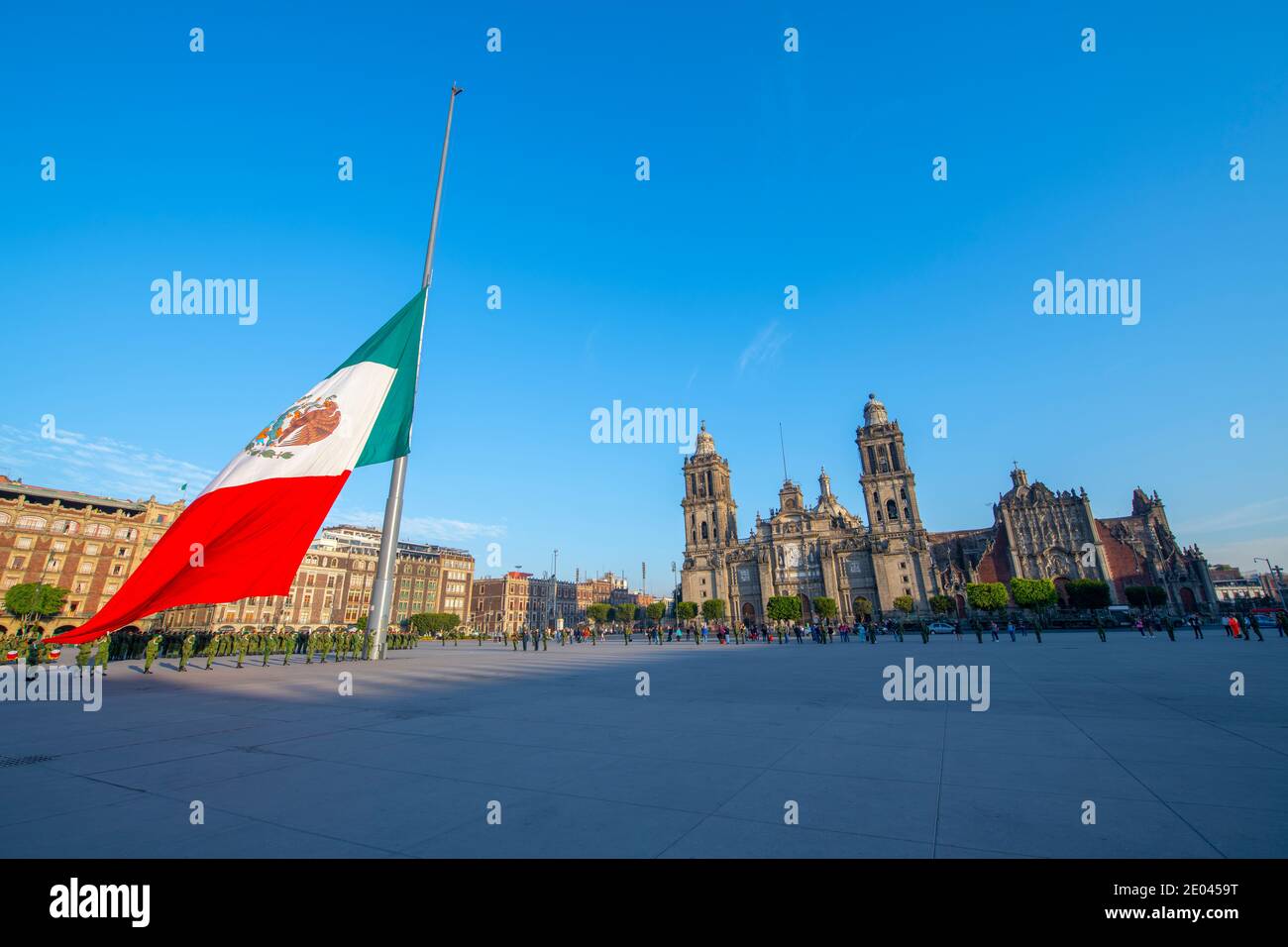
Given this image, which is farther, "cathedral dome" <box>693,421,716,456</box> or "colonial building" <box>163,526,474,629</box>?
"cathedral dome" <box>693,421,716,456</box>

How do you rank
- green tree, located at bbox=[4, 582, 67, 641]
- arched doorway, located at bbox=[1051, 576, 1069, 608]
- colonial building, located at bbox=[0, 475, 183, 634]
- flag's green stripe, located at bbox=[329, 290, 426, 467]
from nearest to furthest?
flag's green stripe, located at bbox=[329, 290, 426, 467], green tree, located at bbox=[4, 582, 67, 641], colonial building, located at bbox=[0, 475, 183, 634], arched doorway, located at bbox=[1051, 576, 1069, 608]

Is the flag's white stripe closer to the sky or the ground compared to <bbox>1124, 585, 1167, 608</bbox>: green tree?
closer to the sky

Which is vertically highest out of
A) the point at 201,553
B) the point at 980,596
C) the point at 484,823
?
the point at 201,553

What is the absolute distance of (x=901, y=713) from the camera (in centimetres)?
879

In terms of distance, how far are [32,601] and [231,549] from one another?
74108mm

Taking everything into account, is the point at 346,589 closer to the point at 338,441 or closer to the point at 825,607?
the point at 825,607

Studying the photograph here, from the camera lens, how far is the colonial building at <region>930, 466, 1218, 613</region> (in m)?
71.0

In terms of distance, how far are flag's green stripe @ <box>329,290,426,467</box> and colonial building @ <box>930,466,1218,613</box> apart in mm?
82469

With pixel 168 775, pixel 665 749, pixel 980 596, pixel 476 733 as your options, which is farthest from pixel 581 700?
pixel 980 596

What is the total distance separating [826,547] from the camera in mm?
88375

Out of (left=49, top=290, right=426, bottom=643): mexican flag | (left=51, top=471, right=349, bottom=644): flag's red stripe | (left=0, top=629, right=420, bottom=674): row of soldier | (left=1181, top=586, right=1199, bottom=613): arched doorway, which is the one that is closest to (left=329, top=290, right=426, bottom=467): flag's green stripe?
(left=49, top=290, right=426, bottom=643): mexican flag

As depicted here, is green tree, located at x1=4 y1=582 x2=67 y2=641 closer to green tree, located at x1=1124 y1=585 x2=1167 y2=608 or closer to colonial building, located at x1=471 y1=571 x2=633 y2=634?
colonial building, located at x1=471 y1=571 x2=633 y2=634
